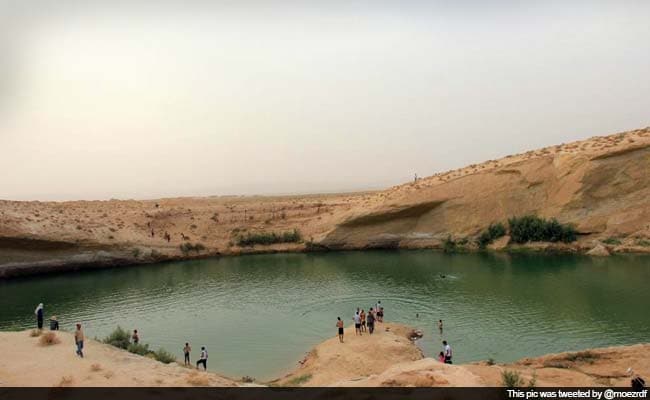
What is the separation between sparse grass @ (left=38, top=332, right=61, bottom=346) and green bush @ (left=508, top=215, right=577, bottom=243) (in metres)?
44.8

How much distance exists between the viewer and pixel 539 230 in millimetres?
50656

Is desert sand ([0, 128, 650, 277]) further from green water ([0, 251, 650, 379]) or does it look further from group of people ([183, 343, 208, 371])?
group of people ([183, 343, 208, 371])

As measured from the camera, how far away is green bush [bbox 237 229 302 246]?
62406 millimetres

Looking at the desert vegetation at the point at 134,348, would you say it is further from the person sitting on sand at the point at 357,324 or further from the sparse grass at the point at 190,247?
the sparse grass at the point at 190,247

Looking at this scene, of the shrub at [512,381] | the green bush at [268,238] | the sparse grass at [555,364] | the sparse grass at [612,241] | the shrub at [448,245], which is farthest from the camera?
the green bush at [268,238]

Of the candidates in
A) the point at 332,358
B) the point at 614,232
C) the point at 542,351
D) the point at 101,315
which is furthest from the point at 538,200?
the point at 101,315

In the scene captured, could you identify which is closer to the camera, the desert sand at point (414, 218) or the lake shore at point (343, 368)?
the lake shore at point (343, 368)

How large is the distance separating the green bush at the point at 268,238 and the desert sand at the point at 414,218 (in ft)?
2.95

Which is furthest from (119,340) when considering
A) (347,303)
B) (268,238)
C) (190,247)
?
(268,238)

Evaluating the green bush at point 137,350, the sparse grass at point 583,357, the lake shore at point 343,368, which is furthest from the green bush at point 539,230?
the green bush at point 137,350

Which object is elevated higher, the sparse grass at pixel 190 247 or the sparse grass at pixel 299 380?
the sparse grass at pixel 190 247

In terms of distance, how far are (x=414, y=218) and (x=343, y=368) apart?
134ft

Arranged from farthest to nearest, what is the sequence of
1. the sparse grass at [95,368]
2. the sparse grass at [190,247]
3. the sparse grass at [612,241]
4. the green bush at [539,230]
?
1. the sparse grass at [190,247]
2. the green bush at [539,230]
3. the sparse grass at [612,241]
4. the sparse grass at [95,368]

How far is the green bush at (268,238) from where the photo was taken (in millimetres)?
62406
